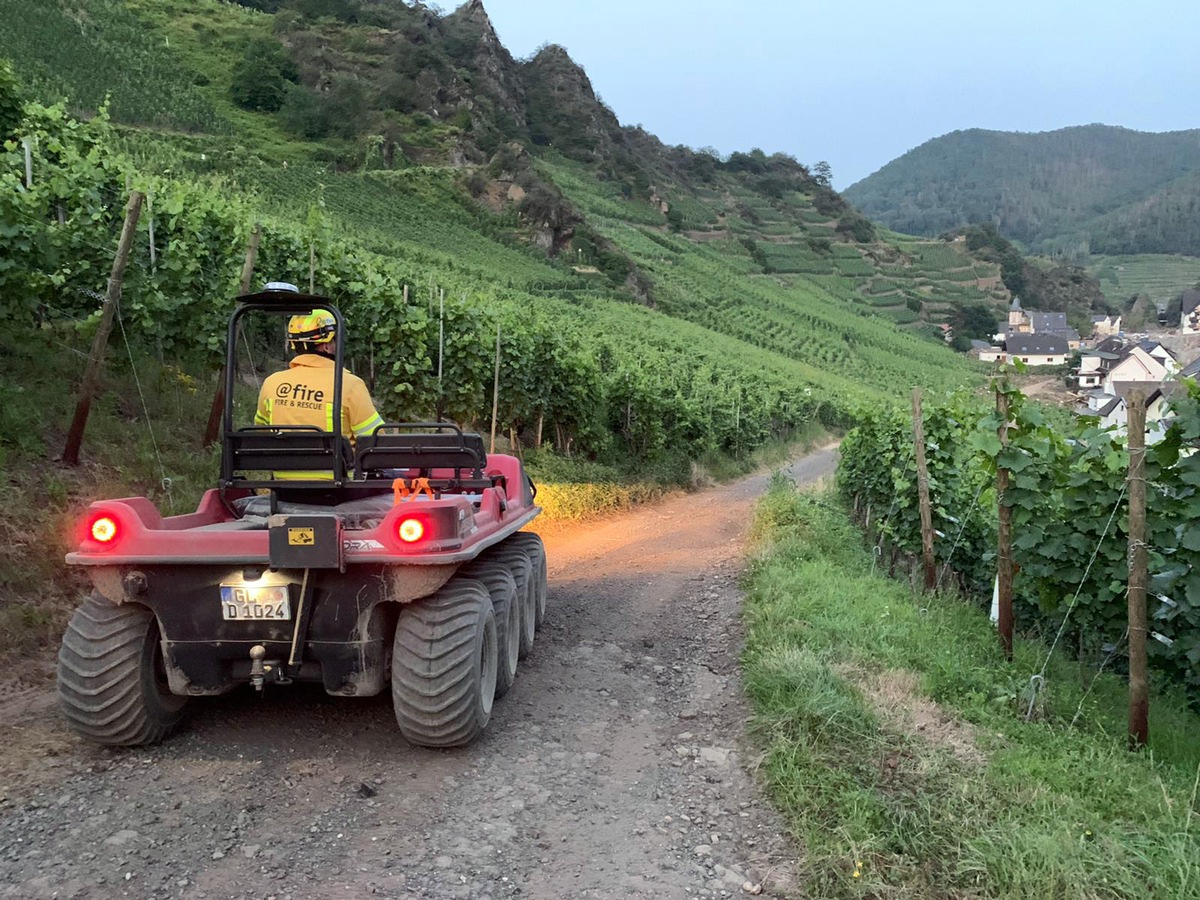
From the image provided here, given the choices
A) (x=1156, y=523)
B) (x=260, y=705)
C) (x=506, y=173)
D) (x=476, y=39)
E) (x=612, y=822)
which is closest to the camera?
(x=612, y=822)

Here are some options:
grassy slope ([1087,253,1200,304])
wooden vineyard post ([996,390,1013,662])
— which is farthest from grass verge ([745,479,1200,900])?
Result: grassy slope ([1087,253,1200,304])

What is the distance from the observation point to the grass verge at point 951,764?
11.3 feet

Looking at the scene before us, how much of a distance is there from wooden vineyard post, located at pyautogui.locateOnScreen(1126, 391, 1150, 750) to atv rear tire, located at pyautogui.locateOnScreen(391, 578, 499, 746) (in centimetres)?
352

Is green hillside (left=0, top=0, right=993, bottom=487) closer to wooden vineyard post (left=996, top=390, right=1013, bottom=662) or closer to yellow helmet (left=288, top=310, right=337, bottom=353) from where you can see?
yellow helmet (left=288, top=310, right=337, bottom=353)

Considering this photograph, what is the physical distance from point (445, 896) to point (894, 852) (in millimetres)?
1766

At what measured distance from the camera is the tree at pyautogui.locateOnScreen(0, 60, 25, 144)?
9.24 meters

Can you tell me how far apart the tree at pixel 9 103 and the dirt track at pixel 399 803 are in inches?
280

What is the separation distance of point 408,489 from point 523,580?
4.73 ft

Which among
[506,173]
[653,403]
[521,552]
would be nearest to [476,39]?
[506,173]

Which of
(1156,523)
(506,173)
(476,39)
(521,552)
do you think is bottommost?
(521,552)

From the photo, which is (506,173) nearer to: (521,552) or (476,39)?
(476,39)

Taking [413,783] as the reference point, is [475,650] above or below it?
above

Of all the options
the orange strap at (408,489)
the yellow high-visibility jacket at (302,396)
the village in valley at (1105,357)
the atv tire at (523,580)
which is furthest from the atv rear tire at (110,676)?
the village in valley at (1105,357)

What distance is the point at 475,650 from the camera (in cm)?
445
